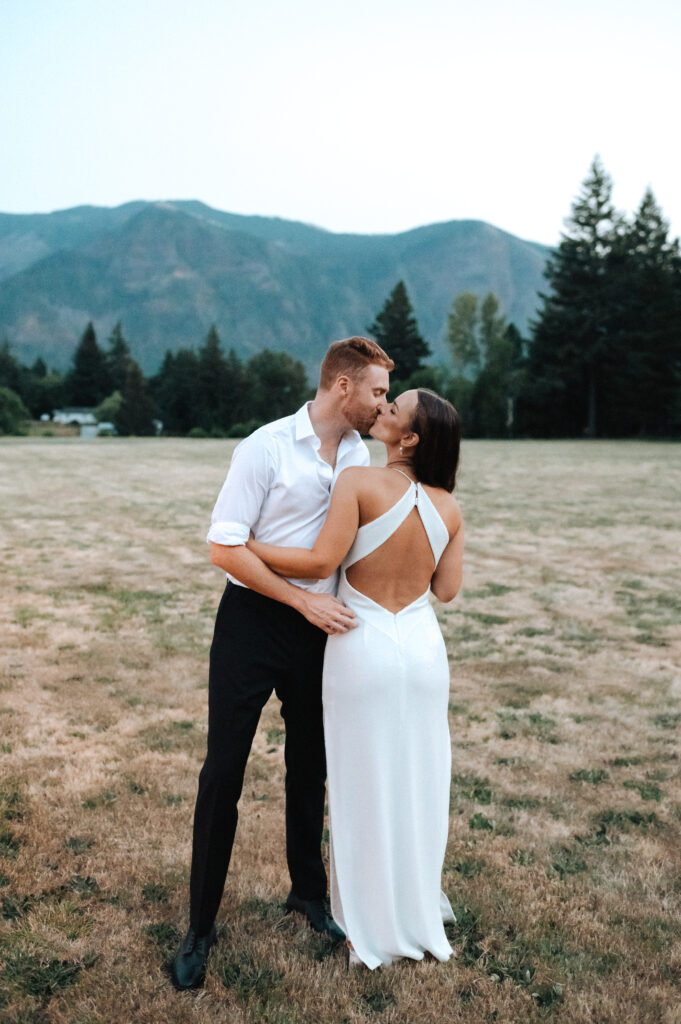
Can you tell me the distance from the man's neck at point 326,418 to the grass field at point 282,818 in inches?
76.2

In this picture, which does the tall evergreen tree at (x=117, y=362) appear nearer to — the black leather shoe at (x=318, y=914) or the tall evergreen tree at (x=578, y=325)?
the tall evergreen tree at (x=578, y=325)

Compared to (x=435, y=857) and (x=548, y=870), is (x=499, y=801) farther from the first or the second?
(x=435, y=857)

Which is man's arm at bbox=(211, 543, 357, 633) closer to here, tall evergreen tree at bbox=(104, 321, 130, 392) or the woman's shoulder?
the woman's shoulder

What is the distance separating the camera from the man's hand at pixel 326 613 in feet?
9.07

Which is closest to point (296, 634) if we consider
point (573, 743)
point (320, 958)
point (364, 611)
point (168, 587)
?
point (364, 611)

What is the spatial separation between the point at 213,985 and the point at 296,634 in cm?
127

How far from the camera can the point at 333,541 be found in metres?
2.68

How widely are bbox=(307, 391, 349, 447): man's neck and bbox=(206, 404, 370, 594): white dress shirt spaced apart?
0.03m

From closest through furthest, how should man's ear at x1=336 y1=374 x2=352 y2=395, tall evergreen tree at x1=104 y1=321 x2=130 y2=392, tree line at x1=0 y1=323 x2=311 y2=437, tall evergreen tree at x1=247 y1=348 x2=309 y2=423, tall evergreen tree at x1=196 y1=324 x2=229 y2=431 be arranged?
man's ear at x1=336 y1=374 x2=352 y2=395, tree line at x1=0 y1=323 x2=311 y2=437, tall evergreen tree at x1=196 y1=324 x2=229 y2=431, tall evergreen tree at x1=247 y1=348 x2=309 y2=423, tall evergreen tree at x1=104 y1=321 x2=130 y2=392

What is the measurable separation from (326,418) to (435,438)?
1.30 ft

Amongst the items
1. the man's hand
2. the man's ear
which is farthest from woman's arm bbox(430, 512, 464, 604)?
the man's ear

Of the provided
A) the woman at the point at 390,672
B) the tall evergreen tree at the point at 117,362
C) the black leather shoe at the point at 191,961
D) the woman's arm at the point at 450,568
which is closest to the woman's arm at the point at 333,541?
the woman at the point at 390,672

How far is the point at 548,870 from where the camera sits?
12.4ft

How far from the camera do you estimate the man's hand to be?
2764 millimetres
